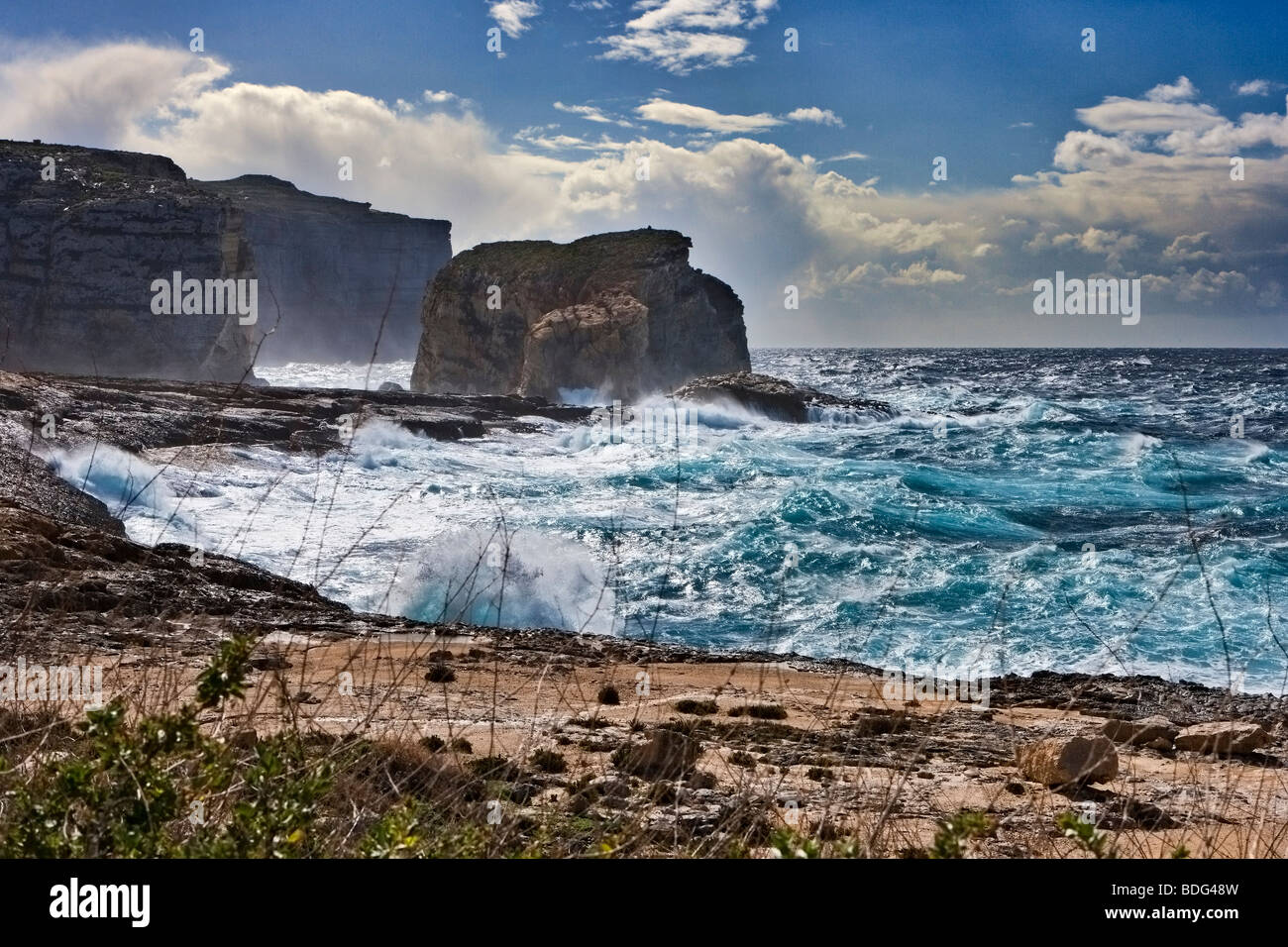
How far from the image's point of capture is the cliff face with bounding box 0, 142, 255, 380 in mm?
58344

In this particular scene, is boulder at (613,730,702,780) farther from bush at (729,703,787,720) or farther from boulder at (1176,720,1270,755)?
boulder at (1176,720,1270,755)

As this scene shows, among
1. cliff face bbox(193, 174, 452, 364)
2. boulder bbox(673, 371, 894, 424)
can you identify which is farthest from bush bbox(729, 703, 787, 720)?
cliff face bbox(193, 174, 452, 364)

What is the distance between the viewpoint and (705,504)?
26.3 meters

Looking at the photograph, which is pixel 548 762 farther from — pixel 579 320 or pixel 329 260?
pixel 329 260

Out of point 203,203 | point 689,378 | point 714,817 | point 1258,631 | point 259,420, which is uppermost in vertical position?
point 203,203

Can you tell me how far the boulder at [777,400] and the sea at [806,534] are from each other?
8.24 m

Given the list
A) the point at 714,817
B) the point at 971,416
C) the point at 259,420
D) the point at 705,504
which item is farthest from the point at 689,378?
the point at 714,817

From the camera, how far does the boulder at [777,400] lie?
5359 cm

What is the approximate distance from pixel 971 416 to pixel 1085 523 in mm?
29528

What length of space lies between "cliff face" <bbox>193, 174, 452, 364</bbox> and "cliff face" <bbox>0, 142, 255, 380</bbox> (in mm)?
64099

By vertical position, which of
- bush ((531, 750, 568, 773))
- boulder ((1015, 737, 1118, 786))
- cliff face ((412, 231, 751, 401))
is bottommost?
boulder ((1015, 737, 1118, 786))

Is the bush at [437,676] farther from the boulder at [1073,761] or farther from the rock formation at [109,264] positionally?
the rock formation at [109,264]

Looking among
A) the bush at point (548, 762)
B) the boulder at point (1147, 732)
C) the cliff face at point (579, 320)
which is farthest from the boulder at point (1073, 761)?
the cliff face at point (579, 320)
